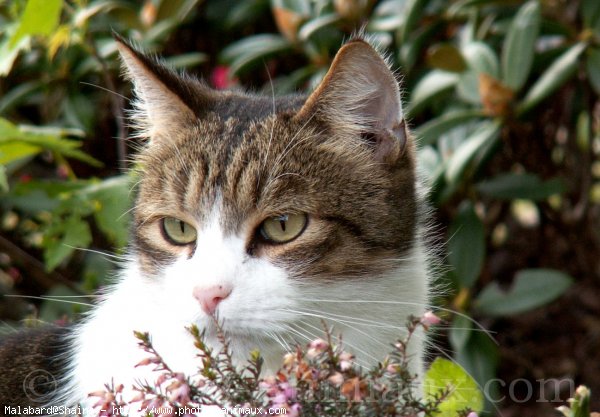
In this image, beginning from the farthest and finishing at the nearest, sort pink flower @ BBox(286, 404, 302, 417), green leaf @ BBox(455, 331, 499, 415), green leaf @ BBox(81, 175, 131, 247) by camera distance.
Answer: green leaf @ BBox(455, 331, 499, 415) < green leaf @ BBox(81, 175, 131, 247) < pink flower @ BBox(286, 404, 302, 417)

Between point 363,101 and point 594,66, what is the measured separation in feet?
4.53

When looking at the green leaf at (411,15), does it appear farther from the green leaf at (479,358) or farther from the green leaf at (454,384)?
the green leaf at (454,384)

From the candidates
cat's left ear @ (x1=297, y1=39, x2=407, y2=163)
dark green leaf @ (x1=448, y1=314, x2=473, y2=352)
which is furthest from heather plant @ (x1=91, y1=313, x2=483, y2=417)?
dark green leaf @ (x1=448, y1=314, x2=473, y2=352)

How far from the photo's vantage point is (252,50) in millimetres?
3584

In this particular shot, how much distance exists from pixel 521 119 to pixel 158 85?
1.50 metres

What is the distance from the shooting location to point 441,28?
11.5ft

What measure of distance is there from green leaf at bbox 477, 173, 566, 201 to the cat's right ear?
1463 mm

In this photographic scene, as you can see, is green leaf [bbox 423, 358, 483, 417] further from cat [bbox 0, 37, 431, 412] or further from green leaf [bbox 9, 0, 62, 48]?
green leaf [bbox 9, 0, 62, 48]

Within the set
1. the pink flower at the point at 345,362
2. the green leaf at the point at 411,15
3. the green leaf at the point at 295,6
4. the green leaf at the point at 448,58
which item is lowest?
the pink flower at the point at 345,362

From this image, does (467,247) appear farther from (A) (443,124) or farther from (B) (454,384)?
(B) (454,384)

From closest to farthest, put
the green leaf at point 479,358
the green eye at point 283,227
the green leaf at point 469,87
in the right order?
the green eye at point 283,227 → the green leaf at point 469,87 → the green leaf at point 479,358

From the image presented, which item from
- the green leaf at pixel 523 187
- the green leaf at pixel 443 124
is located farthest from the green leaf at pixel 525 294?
the green leaf at pixel 443 124

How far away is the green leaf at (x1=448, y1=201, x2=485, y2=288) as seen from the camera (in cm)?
324

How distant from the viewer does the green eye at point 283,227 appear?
6.38 ft
